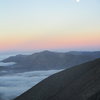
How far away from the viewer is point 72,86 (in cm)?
4781

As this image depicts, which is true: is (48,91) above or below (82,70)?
below

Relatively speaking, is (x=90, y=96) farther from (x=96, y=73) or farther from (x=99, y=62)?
(x=99, y=62)

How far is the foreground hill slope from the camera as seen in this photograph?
1547 inches

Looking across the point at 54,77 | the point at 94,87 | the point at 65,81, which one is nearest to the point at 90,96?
the point at 94,87

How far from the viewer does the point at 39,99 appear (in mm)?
52031

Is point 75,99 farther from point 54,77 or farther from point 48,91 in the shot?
point 54,77

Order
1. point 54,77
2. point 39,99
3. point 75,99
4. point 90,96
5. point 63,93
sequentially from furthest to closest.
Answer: point 54,77 < point 39,99 < point 63,93 < point 75,99 < point 90,96

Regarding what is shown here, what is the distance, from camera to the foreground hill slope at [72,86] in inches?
1547

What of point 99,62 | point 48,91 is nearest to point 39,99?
point 48,91

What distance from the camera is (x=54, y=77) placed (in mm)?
59625

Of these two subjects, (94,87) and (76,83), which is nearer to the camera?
(94,87)

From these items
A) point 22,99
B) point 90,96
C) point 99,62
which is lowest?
point 22,99

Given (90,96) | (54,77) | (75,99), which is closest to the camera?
(90,96)

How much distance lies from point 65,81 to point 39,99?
741 centimetres
